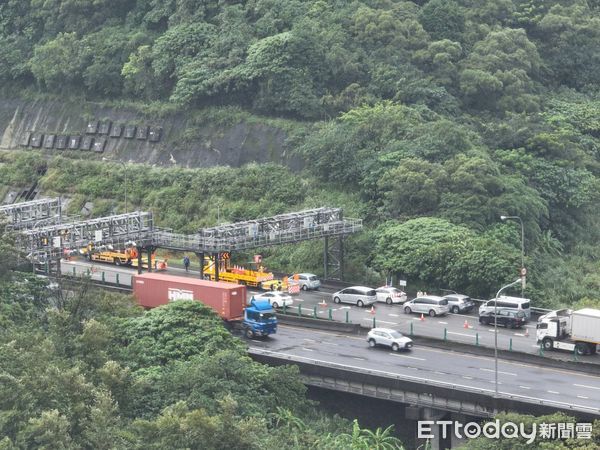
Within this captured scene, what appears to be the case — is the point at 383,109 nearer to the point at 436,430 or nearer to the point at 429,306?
the point at 429,306

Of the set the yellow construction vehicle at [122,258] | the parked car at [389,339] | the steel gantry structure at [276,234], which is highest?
the steel gantry structure at [276,234]

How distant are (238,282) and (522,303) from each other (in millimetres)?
18219

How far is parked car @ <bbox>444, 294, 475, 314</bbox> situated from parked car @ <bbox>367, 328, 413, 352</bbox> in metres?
8.64

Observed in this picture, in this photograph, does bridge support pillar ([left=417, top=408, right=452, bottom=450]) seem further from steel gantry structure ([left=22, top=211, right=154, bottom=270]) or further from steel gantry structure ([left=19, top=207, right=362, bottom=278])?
steel gantry structure ([left=22, top=211, right=154, bottom=270])

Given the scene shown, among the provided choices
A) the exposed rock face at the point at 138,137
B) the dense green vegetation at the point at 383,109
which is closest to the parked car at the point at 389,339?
the dense green vegetation at the point at 383,109

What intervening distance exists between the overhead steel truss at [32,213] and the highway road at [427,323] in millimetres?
7102

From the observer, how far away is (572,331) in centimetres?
6400

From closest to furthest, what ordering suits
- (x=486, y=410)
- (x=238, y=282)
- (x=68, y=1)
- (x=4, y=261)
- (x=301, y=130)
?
(x=486, y=410) → (x=4, y=261) → (x=238, y=282) → (x=301, y=130) → (x=68, y=1)

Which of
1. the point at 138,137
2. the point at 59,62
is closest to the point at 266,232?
the point at 138,137

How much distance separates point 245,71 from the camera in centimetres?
9794

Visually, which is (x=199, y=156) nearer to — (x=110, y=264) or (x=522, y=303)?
(x=110, y=264)

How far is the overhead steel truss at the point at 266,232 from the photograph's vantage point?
251ft

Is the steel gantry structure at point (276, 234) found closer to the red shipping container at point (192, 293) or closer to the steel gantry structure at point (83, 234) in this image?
the steel gantry structure at point (83, 234)

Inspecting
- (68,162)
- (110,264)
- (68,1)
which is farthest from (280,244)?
(68,1)
